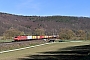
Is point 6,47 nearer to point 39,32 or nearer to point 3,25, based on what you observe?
point 39,32

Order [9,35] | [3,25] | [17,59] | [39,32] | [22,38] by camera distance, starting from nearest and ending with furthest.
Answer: [17,59] < [22,38] < [9,35] < [39,32] < [3,25]

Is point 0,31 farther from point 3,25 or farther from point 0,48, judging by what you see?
point 0,48

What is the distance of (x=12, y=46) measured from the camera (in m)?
48.4

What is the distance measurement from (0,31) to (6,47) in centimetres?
13180

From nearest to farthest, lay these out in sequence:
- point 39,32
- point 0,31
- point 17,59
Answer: point 17,59, point 39,32, point 0,31

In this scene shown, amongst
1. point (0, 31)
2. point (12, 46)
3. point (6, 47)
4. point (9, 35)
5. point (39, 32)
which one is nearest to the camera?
point (6, 47)

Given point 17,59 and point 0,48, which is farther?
point 0,48

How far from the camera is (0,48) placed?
42.0 meters

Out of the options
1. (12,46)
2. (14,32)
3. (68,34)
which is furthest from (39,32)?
(12,46)

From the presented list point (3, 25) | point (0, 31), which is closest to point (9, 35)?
point (0, 31)

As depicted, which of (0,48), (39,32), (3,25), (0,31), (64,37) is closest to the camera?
(0,48)

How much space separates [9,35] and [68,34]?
29.4 m

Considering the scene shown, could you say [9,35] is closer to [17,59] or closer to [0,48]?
[0,48]

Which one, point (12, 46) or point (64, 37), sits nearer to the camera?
point (12, 46)
